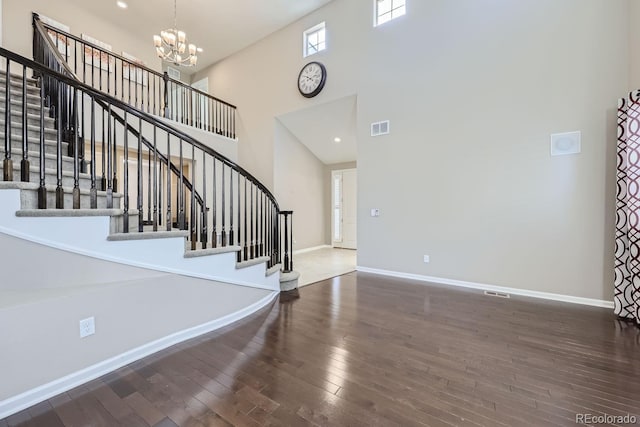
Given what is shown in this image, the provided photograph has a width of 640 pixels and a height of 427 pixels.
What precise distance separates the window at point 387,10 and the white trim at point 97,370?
5.15m

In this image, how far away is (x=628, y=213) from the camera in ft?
9.16

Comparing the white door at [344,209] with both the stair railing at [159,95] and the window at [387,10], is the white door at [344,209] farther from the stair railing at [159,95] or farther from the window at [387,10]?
the window at [387,10]

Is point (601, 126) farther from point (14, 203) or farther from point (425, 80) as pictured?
point (14, 203)

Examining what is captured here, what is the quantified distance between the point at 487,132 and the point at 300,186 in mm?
4233

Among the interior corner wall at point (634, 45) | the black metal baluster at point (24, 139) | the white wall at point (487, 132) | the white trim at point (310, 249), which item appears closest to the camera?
the black metal baluster at point (24, 139)

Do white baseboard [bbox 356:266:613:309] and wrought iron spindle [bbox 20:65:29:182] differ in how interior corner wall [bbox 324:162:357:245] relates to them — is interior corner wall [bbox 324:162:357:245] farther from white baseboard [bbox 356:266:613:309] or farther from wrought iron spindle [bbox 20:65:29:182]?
wrought iron spindle [bbox 20:65:29:182]

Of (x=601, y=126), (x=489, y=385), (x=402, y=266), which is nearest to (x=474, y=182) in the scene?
(x=601, y=126)

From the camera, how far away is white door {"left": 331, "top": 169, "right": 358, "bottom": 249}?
24.7 ft

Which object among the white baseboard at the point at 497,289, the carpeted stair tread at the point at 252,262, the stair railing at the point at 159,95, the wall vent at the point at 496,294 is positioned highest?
the stair railing at the point at 159,95

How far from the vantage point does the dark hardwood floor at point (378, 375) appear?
1.54 m

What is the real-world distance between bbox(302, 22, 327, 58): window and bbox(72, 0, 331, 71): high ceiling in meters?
0.36

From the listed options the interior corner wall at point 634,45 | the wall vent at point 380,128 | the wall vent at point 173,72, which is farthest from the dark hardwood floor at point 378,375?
the wall vent at point 173,72

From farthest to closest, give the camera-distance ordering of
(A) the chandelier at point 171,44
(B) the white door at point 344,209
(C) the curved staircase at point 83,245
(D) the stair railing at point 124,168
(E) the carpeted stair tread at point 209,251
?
(B) the white door at point 344,209 < (A) the chandelier at point 171,44 < (E) the carpeted stair tread at point 209,251 < (D) the stair railing at point 124,168 < (C) the curved staircase at point 83,245

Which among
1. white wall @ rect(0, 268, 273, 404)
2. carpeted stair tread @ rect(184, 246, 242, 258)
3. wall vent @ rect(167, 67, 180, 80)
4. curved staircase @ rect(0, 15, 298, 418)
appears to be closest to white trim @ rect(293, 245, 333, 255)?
curved staircase @ rect(0, 15, 298, 418)
